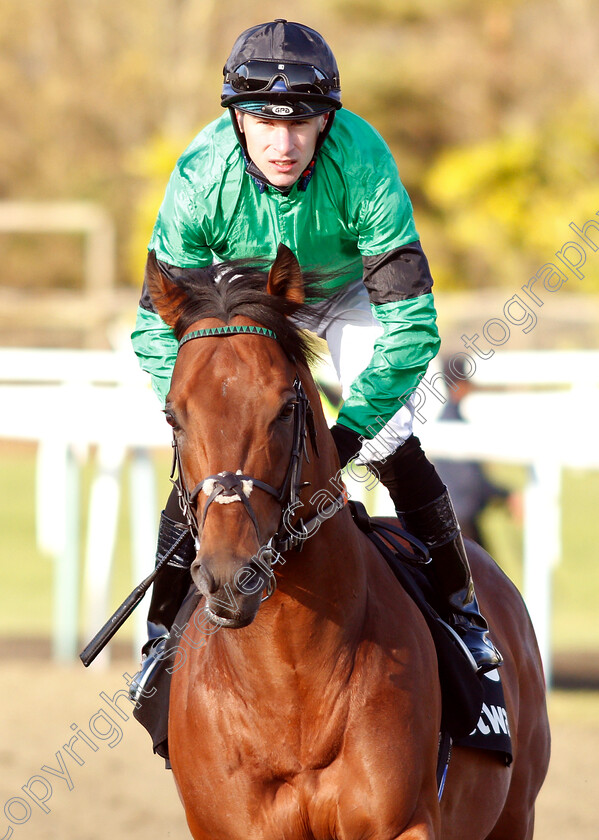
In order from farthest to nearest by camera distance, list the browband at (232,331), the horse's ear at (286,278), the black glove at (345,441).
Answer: the black glove at (345,441)
the horse's ear at (286,278)
the browband at (232,331)

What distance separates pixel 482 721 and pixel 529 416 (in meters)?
4.19

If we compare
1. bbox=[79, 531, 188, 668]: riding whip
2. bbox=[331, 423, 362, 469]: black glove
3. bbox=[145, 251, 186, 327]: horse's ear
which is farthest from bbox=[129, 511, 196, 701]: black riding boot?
bbox=[145, 251, 186, 327]: horse's ear

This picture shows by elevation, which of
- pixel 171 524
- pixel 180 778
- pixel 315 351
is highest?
pixel 315 351

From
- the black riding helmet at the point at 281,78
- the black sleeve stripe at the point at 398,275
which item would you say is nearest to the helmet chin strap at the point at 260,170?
the black riding helmet at the point at 281,78

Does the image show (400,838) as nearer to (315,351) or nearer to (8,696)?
(315,351)

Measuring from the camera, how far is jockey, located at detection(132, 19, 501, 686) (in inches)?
122

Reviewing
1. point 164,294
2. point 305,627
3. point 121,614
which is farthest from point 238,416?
point 121,614

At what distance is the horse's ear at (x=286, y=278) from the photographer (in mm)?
2791

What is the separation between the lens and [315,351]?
2867mm

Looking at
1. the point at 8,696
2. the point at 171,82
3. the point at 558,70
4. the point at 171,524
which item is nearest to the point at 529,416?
the point at 8,696

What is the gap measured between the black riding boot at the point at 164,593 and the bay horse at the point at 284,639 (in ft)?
1.02

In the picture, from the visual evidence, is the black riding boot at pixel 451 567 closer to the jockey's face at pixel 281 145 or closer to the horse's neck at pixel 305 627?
the horse's neck at pixel 305 627

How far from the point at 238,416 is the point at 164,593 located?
4.05 ft

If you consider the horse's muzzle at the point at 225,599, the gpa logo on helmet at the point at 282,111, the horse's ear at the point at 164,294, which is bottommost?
the horse's muzzle at the point at 225,599
